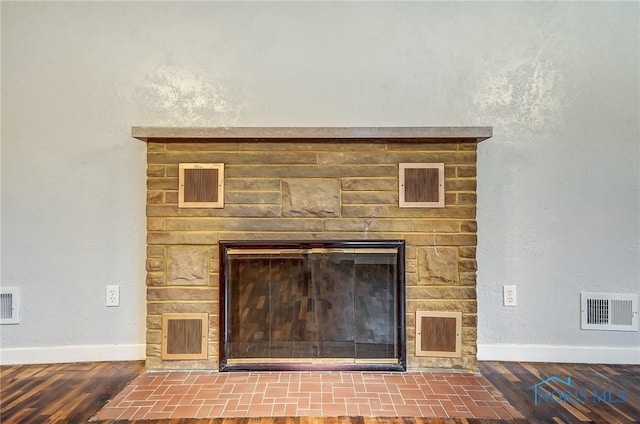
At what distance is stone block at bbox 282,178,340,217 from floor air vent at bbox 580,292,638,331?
1.73 m

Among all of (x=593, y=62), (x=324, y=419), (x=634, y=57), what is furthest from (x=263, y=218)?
(x=634, y=57)

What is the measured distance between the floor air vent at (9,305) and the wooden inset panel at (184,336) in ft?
3.31

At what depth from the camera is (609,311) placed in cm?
242

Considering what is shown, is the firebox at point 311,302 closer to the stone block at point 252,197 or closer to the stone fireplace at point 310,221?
the stone fireplace at point 310,221

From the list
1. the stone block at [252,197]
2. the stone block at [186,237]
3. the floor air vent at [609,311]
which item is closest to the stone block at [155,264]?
the stone block at [186,237]

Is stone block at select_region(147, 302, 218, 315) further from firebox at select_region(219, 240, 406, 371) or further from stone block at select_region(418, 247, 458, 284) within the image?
stone block at select_region(418, 247, 458, 284)

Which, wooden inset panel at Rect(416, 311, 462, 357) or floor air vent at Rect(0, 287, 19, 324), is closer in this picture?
wooden inset panel at Rect(416, 311, 462, 357)

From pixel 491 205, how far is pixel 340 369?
4.61 ft

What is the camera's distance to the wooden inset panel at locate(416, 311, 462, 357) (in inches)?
88.6

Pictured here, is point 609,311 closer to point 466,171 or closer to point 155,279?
point 466,171

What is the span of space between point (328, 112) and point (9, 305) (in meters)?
2.38

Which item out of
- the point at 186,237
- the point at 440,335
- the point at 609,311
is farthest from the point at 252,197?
the point at 609,311

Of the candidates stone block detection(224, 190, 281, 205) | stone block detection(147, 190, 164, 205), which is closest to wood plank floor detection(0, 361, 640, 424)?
stone block detection(147, 190, 164, 205)

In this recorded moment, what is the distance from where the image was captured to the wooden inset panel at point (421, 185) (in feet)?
7.41
